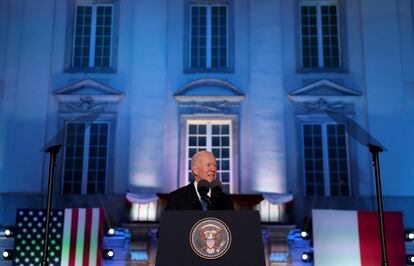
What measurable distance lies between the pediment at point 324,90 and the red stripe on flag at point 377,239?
11.5 feet

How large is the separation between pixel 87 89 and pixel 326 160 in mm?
6427

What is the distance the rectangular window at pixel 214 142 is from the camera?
14.1 meters

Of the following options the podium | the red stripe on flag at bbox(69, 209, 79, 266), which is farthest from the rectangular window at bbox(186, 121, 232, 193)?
the podium

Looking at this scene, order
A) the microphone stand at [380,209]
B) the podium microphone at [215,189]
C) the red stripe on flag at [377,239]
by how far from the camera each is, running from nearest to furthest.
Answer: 1. the podium microphone at [215,189]
2. the microphone stand at [380,209]
3. the red stripe on flag at [377,239]

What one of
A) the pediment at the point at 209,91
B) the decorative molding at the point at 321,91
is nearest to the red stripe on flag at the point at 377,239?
the decorative molding at the point at 321,91

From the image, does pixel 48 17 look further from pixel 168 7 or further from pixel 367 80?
pixel 367 80

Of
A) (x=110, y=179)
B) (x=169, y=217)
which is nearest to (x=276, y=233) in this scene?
(x=110, y=179)

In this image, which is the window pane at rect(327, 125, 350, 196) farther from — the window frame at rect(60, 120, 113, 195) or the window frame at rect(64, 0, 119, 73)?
the window frame at rect(64, 0, 119, 73)

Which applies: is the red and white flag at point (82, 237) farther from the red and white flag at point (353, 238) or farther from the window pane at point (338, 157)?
the window pane at point (338, 157)

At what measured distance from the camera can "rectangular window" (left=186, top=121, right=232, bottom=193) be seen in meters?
14.1

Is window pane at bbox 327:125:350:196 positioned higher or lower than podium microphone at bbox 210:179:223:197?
higher

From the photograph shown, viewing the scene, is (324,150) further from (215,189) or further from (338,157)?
(215,189)

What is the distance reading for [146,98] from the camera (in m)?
14.3

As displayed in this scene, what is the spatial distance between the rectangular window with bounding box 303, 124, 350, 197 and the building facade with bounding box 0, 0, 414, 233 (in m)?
0.03
